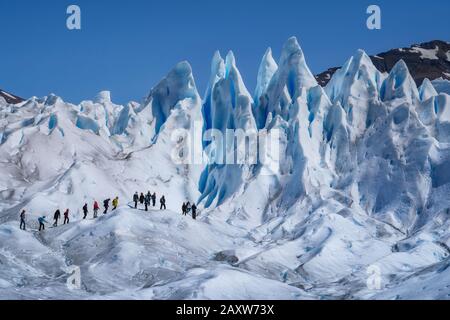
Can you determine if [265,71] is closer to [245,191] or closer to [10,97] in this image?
[245,191]

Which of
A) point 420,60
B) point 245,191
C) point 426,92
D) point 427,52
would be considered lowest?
point 245,191

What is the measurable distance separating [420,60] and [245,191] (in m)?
97.9

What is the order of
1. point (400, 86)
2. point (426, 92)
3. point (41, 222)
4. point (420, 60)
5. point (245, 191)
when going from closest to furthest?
A: point (41, 222) → point (245, 191) → point (400, 86) → point (426, 92) → point (420, 60)

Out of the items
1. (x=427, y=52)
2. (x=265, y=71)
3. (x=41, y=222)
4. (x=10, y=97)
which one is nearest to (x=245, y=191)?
(x=41, y=222)

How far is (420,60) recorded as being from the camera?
15362cm

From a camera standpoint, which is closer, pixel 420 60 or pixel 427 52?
pixel 420 60

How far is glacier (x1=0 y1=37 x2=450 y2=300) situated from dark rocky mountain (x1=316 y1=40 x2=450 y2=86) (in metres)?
60.2

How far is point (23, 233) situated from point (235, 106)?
1539 inches

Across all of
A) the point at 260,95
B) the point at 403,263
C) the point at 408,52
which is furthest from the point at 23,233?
the point at 408,52

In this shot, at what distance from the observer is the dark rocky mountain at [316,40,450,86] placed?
486 ft

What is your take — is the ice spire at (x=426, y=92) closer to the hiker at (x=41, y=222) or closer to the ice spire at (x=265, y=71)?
the ice spire at (x=265, y=71)

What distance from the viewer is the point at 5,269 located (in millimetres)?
39625

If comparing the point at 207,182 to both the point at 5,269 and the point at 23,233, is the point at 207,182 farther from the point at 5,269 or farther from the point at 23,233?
the point at 5,269

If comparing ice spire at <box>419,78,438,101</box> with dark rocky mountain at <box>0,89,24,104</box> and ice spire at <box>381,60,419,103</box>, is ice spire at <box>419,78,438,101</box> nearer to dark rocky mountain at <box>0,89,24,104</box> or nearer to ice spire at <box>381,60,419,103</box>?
ice spire at <box>381,60,419,103</box>
